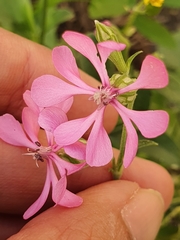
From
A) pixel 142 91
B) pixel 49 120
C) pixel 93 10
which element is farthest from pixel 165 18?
pixel 49 120

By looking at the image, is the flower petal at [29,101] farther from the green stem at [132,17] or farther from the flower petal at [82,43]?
the green stem at [132,17]

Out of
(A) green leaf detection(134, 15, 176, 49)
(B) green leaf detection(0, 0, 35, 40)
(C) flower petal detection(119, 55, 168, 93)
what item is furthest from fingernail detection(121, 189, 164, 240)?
(B) green leaf detection(0, 0, 35, 40)

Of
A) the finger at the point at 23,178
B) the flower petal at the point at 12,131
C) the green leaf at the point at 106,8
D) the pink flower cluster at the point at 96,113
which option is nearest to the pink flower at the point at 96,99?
the pink flower cluster at the point at 96,113

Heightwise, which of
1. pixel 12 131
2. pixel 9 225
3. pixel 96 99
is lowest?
pixel 9 225

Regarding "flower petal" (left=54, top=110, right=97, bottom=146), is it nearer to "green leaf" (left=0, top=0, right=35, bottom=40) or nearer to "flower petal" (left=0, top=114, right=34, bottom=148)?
"flower petal" (left=0, top=114, right=34, bottom=148)

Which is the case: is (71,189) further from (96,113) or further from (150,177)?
(96,113)

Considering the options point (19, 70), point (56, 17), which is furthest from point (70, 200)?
point (56, 17)

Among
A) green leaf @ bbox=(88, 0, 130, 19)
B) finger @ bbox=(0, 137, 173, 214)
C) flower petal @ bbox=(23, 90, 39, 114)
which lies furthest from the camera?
green leaf @ bbox=(88, 0, 130, 19)
